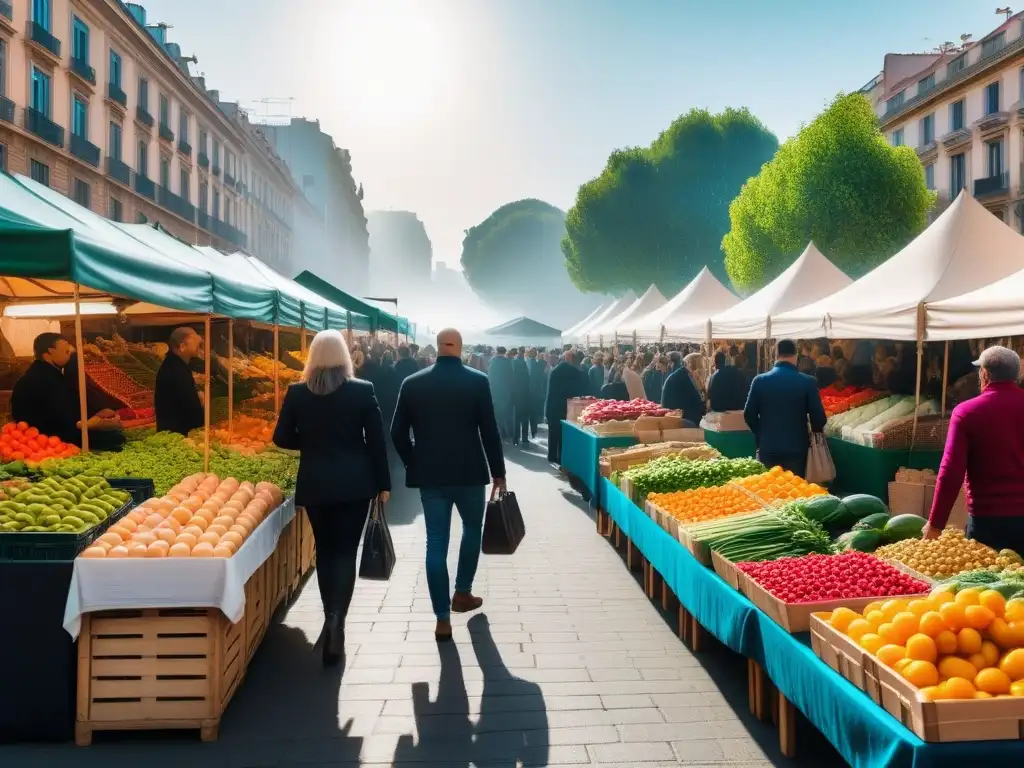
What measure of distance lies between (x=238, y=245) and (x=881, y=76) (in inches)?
1416

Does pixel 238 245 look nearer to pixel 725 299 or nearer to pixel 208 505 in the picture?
pixel 725 299

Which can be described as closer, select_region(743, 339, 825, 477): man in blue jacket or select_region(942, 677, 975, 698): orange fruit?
select_region(942, 677, 975, 698): orange fruit

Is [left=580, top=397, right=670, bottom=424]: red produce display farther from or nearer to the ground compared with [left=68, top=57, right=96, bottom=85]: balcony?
nearer to the ground

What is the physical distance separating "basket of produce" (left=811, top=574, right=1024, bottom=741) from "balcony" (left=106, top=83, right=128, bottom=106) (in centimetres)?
3353

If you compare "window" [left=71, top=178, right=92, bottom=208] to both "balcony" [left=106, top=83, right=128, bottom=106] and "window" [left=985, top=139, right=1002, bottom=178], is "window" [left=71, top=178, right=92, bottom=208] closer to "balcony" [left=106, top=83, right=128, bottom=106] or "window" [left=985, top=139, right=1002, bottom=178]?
"balcony" [left=106, top=83, right=128, bottom=106]

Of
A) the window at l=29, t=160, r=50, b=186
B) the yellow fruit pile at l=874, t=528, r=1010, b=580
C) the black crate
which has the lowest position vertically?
the yellow fruit pile at l=874, t=528, r=1010, b=580

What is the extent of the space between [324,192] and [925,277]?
72.9m

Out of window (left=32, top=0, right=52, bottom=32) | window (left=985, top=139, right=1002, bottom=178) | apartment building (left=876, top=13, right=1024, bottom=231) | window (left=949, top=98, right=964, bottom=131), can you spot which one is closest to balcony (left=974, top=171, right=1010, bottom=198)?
apartment building (left=876, top=13, right=1024, bottom=231)

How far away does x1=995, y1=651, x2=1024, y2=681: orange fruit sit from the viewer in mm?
3065

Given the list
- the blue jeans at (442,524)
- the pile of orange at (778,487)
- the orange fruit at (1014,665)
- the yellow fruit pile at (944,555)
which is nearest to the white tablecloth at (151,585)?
the blue jeans at (442,524)

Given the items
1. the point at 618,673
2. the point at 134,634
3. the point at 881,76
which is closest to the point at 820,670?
the point at 618,673

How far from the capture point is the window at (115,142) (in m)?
32.4

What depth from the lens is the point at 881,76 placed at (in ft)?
163

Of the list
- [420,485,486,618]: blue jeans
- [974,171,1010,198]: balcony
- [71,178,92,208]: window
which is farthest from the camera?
[974,171,1010,198]: balcony
